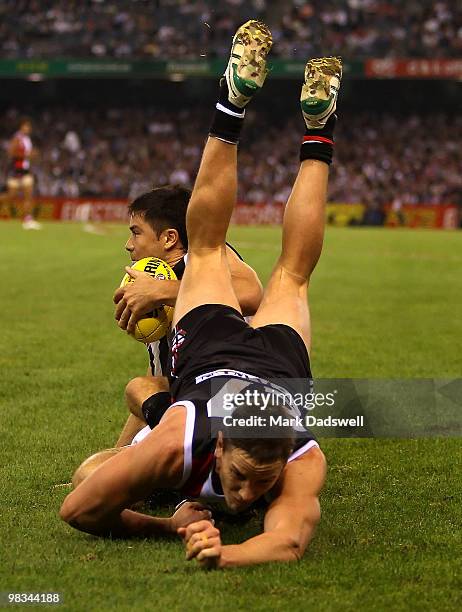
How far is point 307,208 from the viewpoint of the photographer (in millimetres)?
5520

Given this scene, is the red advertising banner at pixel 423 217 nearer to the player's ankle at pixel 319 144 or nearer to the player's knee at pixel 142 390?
the player's ankle at pixel 319 144

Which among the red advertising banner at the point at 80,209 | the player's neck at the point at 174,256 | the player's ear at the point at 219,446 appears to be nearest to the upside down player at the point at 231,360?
the player's ear at the point at 219,446

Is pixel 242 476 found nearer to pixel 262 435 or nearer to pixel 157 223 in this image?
pixel 262 435

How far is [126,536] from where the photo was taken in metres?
4.27

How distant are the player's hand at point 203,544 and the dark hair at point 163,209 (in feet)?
6.99

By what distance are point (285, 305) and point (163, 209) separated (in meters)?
0.89

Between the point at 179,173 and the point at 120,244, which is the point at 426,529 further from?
the point at 179,173

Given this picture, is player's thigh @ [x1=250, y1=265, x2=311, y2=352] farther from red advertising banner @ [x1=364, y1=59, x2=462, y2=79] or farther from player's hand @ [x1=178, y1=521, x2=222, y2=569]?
red advertising banner @ [x1=364, y1=59, x2=462, y2=79]

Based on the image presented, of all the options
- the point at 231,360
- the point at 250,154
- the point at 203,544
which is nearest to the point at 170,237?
the point at 231,360

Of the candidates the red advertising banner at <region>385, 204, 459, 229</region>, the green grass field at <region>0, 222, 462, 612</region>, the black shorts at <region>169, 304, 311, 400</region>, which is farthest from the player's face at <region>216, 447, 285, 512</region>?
the red advertising banner at <region>385, 204, 459, 229</region>

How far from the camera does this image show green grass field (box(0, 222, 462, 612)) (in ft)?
11.9

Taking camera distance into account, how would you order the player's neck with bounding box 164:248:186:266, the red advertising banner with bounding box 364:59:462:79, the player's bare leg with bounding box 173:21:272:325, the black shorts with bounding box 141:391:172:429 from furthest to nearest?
1. the red advertising banner with bounding box 364:59:462:79
2. the player's neck with bounding box 164:248:186:266
3. the player's bare leg with bounding box 173:21:272:325
4. the black shorts with bounding box 141:391:172:429

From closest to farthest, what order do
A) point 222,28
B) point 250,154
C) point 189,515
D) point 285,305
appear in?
point 189,515 < point 285,305 < point 222,28 < point 250,154

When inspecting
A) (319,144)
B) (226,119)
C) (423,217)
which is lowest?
(423,217)
